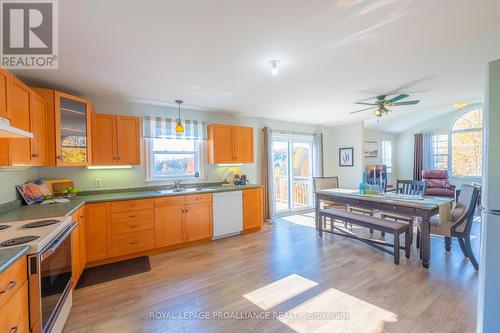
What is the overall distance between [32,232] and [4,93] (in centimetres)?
124

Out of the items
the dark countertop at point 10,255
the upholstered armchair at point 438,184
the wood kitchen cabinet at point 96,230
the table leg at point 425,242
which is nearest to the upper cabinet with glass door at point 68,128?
the wood kitchen cabinet at point 96,230

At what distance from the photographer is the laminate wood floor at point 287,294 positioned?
1830 mm

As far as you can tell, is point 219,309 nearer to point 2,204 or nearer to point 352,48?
point 2,204

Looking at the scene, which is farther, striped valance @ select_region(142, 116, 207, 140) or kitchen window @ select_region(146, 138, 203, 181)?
kitchen window @ select_region(146, 138, 203, 181)

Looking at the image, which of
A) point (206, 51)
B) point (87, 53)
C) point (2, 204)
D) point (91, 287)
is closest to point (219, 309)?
point (91, 287)

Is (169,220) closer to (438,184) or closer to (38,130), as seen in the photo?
(38,130)

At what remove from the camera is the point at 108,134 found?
10.6ft

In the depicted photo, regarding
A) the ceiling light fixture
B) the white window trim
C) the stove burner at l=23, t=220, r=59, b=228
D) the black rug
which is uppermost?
the ceiling light fixture

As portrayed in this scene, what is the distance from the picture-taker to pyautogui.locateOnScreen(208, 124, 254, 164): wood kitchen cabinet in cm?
418

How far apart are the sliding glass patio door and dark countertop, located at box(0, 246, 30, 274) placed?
4552 millimetres

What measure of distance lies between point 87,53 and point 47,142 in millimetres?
1327

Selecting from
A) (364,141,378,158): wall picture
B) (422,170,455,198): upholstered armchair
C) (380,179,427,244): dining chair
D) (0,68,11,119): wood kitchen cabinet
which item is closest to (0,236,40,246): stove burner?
(0,68,11,119): wood kitchen cabinet

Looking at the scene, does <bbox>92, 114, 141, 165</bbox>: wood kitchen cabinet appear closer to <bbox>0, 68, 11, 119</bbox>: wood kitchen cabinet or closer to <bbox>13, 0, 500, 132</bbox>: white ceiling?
<bbox>13, 0, 500, 132</bbox>: white ceiling

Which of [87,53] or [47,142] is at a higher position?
[87,53]
